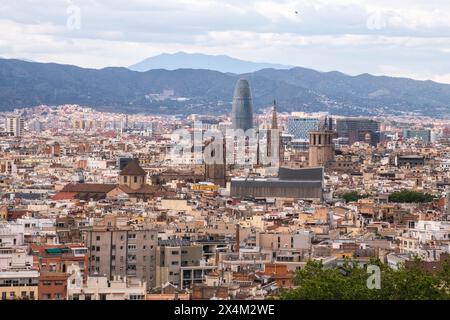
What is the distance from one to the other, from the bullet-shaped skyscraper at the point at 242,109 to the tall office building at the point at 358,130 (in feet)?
36.5

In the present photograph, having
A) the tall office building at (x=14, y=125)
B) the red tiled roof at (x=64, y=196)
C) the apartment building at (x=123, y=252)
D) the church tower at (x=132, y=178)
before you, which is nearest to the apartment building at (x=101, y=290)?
the apartment building at (x=123, y=252)

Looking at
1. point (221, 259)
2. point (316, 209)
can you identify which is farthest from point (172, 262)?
point (316, 209)

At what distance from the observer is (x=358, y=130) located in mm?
172875

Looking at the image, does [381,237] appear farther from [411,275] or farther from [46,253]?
[411,275]

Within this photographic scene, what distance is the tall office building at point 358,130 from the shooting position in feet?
544

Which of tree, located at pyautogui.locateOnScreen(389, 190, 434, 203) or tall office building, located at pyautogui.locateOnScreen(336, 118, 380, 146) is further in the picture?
tall office building, located at pyautogui.locateOnScreen(336, 118, 380, 146)

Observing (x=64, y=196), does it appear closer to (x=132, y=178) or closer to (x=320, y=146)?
(x=132, y=178)

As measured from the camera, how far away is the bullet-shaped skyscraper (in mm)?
181000

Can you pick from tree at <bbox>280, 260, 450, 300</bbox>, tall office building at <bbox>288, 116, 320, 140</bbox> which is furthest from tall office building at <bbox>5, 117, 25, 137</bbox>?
tree at <bbox>280, 260, 450, 300</bbox>

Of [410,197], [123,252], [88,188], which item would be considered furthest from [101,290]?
[88,188]

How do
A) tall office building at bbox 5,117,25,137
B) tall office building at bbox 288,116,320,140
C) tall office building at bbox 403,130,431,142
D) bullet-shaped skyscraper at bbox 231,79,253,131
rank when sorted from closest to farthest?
1. tall office building at bbox 5,117,25,137
2. tall office building at bbox 403,130,431,142
3. bullet-shaped skyscraper at bbox 231,79,253,131
4. tall office building at bbox 288,116,320,140

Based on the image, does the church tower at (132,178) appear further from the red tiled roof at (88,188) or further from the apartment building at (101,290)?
the apartment building at (101,290)

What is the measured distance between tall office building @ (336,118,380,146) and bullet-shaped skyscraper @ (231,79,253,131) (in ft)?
36.5

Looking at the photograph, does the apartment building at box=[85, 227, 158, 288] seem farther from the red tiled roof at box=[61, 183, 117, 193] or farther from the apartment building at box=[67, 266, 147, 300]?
the red tiled roof at box=[61, 183, 117, 193]
